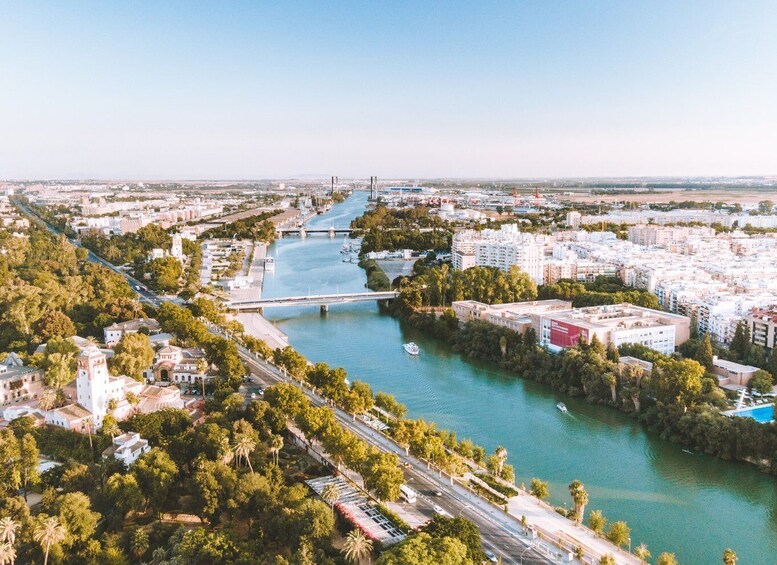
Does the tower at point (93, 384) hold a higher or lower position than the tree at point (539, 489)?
higher

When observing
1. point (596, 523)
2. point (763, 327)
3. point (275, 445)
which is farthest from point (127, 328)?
point (763, 327)

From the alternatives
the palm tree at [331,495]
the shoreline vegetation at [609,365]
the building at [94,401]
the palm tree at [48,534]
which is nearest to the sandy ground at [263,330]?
the shoreline vegetation at [609,365]

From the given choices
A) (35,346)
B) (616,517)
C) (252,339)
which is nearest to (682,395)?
(616,517)

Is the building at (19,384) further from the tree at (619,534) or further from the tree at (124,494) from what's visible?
the tree at (619,534)

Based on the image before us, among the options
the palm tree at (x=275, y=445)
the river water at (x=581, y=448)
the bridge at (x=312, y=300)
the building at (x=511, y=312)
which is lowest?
the river water at (x=581, y=448)

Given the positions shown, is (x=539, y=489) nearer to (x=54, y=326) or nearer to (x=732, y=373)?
(x=732, y=373)
